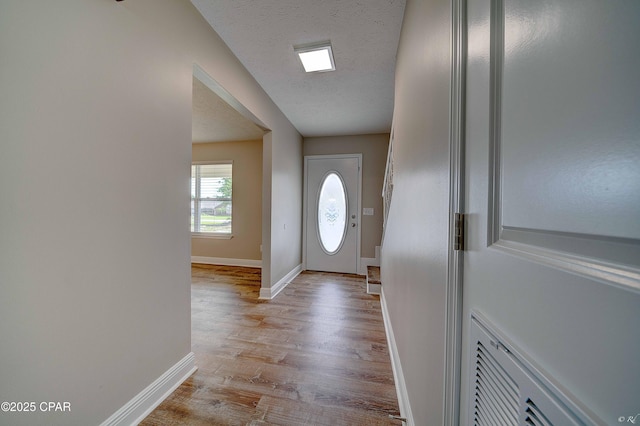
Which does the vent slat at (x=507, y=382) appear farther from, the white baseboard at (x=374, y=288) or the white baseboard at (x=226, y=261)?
the white baseboard at (x=226, y=261)

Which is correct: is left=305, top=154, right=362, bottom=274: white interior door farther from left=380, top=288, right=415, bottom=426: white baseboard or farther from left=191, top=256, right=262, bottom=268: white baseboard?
left=380, top=288, right=415, bottom=426: white baseboard

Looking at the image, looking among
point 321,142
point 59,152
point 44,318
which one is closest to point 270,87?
point 321,142

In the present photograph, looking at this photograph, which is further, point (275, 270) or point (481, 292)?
point (275, 270)

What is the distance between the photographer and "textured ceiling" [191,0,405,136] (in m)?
1.65

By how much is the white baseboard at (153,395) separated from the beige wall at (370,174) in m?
3.18

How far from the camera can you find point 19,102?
0.86 m

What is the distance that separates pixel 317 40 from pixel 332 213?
9.31 feet

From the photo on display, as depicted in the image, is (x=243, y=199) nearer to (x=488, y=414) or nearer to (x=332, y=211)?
(x=332, y=211)

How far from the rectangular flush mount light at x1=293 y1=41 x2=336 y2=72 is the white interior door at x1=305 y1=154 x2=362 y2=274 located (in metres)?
2.09

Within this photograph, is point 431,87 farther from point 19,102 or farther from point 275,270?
point 275,270

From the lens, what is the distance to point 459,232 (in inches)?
26.6

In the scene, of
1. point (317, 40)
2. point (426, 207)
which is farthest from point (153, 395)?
point (317, 40)

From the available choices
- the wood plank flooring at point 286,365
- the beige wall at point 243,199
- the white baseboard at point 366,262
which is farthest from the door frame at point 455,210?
the beige wall at point 243,199

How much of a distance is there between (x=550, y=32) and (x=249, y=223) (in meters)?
4.81
